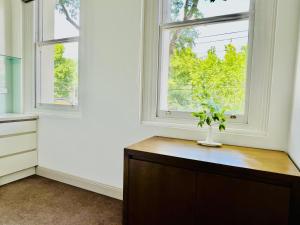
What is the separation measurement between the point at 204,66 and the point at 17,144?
2.33 meters

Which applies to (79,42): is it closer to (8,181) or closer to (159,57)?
(159,57)

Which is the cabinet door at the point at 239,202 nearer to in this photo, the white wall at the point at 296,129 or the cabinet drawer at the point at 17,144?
the white wall at the point at 296,129

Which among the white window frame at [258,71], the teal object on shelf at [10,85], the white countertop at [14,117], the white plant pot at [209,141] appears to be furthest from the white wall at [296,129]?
the teal object on shelf at [10,85]

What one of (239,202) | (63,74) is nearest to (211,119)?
(239,202)

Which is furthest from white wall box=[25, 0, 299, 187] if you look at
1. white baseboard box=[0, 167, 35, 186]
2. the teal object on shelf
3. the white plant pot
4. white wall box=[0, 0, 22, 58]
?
white wall box=[0, 0, 22, 58]

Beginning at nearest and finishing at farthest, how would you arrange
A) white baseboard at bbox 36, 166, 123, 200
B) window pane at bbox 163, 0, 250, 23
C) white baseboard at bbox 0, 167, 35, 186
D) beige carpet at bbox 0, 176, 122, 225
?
window pane at bbox 163, 0, 250, 23, beige carpet at bbox 0, 176, 122, 225, white baseboard at bbox 36, 166, 123, 200, white baseboard at bbox 0, 167, 35, 186

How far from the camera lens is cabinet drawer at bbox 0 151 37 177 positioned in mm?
2322

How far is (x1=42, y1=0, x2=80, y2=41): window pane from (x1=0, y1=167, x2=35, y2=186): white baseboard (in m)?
1.76

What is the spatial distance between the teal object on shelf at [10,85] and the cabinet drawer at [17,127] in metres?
0.42

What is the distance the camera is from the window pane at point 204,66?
64.6 inches

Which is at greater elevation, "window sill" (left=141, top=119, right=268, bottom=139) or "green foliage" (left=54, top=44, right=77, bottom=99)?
"green foliage" (left=54, top=44, right=77, bottom=99)

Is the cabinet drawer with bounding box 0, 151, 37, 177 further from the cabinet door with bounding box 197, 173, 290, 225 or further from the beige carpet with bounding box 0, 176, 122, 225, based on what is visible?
the cabinet door with bounding box 197, 173, 290, 225

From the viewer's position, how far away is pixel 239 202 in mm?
1084

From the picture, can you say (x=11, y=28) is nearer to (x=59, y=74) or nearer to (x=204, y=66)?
(x=59, y=74)
